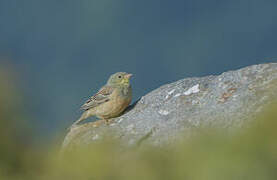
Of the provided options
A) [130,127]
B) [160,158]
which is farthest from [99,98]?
[160,158]

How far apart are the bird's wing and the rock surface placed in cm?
72

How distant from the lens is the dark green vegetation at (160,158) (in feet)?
4.15

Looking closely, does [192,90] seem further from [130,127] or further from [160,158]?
[160,158]

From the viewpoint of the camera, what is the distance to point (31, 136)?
77.5 inches

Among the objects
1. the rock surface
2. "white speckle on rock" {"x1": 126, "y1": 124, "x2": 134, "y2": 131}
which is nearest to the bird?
the rock surface

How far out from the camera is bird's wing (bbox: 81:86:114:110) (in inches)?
220

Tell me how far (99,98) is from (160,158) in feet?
13.8

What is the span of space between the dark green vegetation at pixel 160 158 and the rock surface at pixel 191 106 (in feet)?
3.38

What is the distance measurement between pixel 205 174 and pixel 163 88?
3648mm

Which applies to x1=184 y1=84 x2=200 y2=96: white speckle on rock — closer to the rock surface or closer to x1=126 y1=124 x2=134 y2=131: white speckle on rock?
the rock surface

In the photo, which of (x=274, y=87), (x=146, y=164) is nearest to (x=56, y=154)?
(x=146, y=164)

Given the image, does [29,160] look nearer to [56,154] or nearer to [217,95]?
[56,154]

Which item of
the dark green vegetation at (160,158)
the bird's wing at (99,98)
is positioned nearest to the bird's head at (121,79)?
the bird's wing at (99,98)

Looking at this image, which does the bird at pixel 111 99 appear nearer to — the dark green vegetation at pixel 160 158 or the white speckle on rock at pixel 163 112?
the white speckle on rock at pixel 163 112
